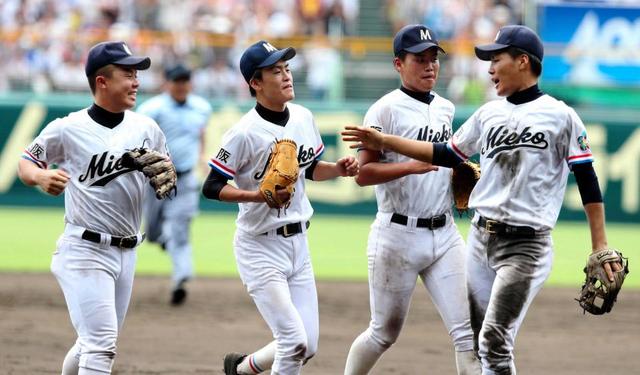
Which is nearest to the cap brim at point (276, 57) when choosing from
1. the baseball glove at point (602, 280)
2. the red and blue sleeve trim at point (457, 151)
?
the red and blue sleeve trim at point (457, 151)

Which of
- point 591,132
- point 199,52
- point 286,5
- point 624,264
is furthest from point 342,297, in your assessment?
point 286,5

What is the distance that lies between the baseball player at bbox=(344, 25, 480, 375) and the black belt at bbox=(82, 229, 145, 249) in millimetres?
1519

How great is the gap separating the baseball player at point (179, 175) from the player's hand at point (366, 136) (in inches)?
189

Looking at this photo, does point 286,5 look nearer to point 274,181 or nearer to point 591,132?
point 591,132

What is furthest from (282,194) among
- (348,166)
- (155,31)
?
(155,31)

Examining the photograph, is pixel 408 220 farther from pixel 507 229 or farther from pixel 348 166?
pixel 507 229

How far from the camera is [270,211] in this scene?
684cm

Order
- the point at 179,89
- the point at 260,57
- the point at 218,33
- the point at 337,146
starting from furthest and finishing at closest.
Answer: the point at 218,33 → the point at 337,146 → the point at 179,89 → the point at 260,57

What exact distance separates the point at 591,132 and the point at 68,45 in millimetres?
9893

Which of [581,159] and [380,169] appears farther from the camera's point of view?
[380,169]

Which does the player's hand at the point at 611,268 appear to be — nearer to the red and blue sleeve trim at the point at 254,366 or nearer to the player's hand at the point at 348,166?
the player's hand at the point at 348,166

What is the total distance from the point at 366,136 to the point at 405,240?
86 cm

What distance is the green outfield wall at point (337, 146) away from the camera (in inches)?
703

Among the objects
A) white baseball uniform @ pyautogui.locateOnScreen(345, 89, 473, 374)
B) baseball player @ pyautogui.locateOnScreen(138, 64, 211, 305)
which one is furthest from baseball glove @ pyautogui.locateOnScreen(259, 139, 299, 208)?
baseball player @ pyautogui.locateOnScreen(138, 64, 211, 305)
